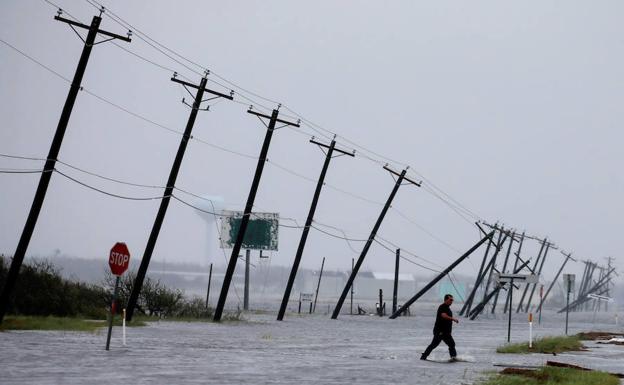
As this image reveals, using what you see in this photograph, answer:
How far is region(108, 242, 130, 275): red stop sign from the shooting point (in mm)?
25625

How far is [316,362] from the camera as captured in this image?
25.2 m

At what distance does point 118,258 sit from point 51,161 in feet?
25.0

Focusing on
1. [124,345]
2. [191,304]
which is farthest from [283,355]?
[191,304]

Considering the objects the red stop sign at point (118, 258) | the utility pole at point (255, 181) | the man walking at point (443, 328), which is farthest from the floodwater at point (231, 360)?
the utility pole at point (255, 181)

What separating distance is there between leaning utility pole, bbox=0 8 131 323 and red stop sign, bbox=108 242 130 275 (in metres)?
6.61

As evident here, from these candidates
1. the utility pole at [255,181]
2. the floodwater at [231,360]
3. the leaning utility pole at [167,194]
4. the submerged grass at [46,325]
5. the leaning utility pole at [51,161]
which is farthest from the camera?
the utility pole at [255,181]

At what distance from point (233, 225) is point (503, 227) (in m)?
30.3

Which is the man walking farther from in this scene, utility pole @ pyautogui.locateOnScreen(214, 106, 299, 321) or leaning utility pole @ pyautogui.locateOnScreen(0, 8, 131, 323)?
utility pole @ pyautogui.locateOnScreen(214, 106, 299, 321)

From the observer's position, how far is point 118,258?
25641mm

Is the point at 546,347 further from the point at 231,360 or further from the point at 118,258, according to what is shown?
the point at 118,258

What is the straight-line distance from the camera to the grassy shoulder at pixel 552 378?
20.2m

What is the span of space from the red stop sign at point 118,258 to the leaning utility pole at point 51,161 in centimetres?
661

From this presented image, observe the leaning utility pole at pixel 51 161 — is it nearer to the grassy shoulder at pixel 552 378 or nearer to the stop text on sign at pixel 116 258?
the stop text on sign at pixel 116 258

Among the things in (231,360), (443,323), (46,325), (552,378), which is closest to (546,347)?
(443,323)
